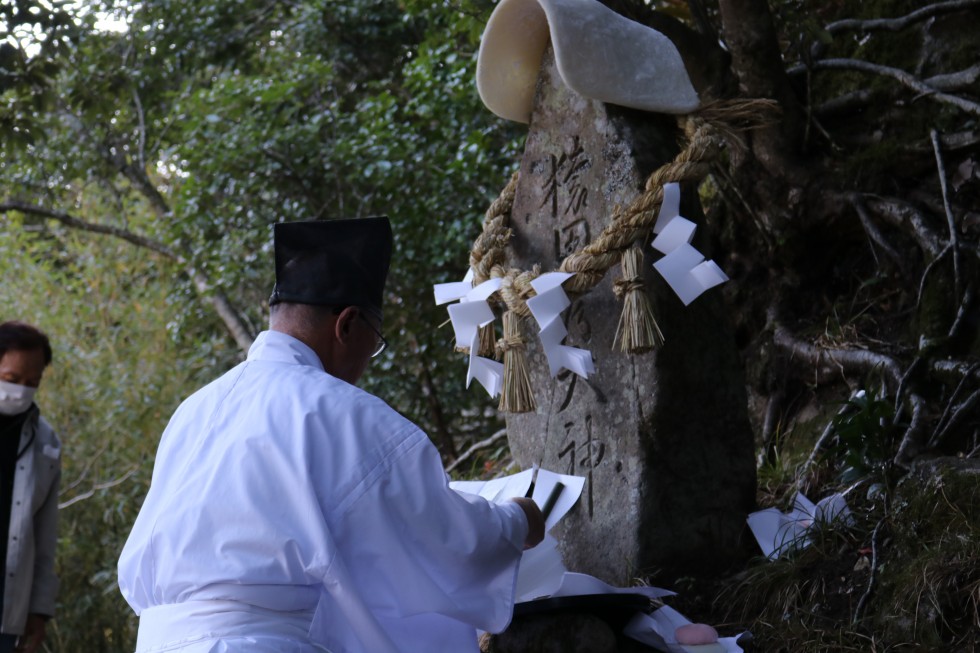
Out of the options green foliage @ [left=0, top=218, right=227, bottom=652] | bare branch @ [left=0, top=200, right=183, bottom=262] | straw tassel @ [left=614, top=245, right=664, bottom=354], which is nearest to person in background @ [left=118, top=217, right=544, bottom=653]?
straw tassel @ [left=614, top=245, right=664, bottom=354]

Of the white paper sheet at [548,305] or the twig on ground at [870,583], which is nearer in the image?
the twig on ground at [870,583]

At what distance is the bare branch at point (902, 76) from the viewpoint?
142 inches

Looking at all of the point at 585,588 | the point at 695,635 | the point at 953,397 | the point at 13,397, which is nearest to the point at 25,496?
the point at 13,397

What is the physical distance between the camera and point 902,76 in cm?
385

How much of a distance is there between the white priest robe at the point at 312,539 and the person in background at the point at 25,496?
2089 millimetres

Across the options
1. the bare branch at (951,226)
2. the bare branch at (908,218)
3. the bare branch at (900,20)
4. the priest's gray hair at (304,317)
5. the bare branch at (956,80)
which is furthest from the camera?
the bare branch at (900,20)

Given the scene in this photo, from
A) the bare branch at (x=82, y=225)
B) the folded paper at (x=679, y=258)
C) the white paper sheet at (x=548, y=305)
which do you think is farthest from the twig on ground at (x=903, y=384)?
the bare branch at (x=82, y=225)

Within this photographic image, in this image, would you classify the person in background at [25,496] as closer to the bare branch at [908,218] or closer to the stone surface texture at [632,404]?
the stone surface texture at [632,404]

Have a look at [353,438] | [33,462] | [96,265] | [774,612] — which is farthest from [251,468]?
[96,265]

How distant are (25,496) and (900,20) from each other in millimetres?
3723

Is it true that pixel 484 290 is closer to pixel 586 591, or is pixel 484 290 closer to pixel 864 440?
pixel 586 591

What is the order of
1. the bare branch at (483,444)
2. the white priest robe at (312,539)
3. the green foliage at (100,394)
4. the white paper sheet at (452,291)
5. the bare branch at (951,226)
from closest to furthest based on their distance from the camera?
the white priest robe at (312,539) < the white paper sheet at (452,291) < the bare branch at (951,226) < the bare branch at (483,444) < the green foliage at (100,394)

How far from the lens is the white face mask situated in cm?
386

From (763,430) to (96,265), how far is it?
19.5 feet
